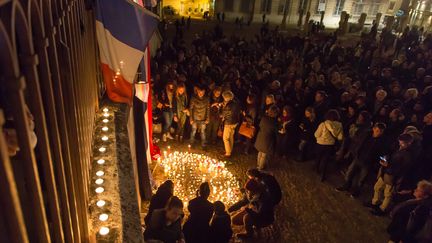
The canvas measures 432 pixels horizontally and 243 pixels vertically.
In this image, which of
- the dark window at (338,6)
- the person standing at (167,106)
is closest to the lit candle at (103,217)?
the person standing at (167,106)

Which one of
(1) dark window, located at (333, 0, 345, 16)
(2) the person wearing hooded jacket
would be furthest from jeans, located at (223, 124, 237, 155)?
(1) dark window, located at (333, 0, 345, 16)

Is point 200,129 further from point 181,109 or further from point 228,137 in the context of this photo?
point 228,137

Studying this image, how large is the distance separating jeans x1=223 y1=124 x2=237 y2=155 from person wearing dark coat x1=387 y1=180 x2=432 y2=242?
4304 mm

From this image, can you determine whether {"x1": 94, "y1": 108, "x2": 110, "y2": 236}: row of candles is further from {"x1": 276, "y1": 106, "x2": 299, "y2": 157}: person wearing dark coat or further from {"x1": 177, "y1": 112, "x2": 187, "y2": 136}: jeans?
{"x1": 276, "y1": 106, "x2": 299, "y2": 157}: person wearing dark coat

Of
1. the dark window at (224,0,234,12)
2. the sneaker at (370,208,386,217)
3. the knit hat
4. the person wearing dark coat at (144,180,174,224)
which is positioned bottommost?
the sneaker at (370,208,386,217)

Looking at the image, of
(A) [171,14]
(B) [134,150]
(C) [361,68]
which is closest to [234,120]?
(B) [134,150]

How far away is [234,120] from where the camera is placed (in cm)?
897

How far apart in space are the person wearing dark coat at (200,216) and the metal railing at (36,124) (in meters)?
2.55

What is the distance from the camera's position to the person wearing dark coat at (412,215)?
564cm

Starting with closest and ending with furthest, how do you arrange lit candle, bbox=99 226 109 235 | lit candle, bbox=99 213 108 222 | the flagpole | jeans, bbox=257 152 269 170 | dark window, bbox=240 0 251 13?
lit candle, bbox=99 226 109 235, lit candle, bbox=99 213 108 222, the flagpole, jeans, bbox=257 152 269 170, dark window, bbox=240 0 251 13

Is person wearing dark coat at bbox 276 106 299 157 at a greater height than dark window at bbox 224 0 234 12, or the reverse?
dark window at bbox 224 0 234 12

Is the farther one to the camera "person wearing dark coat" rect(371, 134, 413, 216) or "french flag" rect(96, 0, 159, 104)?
"person wearing dark coat" rect(371, 134, 413, 216)

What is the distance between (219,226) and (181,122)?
4667 mm

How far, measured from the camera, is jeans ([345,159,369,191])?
7837mm
